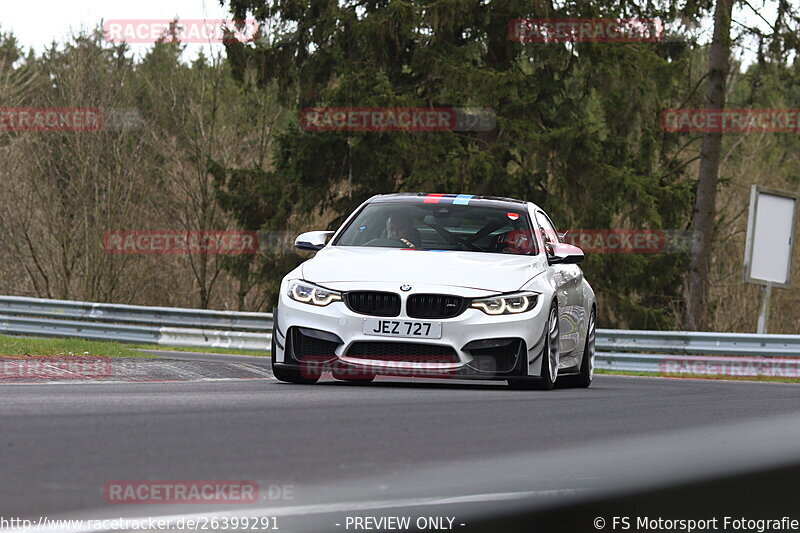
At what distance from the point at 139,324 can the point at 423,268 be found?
18.3 meters

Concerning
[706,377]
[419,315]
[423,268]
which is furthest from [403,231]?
[706,377]

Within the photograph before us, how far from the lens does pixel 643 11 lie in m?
30.8

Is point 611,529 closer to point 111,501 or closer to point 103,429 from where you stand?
point 111,501

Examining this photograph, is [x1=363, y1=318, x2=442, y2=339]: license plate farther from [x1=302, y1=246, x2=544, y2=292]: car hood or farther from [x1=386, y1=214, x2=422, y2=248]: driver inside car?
[x1=386, y1=214, x2=422, y2=248]: driver inside car

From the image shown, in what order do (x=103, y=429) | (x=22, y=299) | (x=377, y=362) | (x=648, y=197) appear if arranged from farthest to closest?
(x=648, y=197), (x=22, y=299), (x=377, y=362), (x=103, y=429)

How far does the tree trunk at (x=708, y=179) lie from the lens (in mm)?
29109

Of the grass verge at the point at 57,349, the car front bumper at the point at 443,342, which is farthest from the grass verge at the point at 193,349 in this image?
the car front bumper at the point at 443,342

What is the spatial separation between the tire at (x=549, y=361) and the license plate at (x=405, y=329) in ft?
2.75

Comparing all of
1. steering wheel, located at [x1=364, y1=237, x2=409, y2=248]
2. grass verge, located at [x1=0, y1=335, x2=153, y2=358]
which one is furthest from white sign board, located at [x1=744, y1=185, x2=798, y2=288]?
steering wheel, located at [x1=364, y1=237, x2=409, y2=248]

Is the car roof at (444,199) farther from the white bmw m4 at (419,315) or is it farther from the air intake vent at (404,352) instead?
the air intake vent at (404,352)

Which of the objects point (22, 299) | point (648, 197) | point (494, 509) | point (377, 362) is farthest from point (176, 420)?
point (648, 197)

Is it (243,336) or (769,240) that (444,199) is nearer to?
(769,240)

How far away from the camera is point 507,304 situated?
33.2 ft

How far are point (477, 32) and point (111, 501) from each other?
26.9 meters
